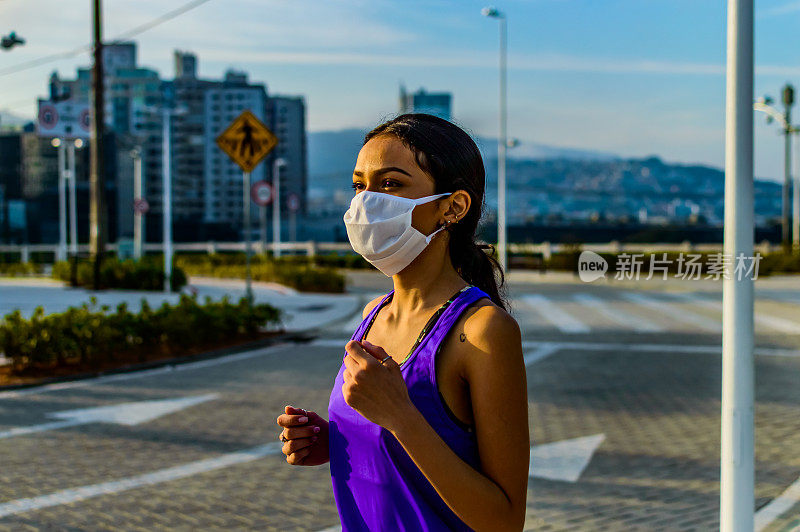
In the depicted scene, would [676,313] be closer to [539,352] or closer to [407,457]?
[539,352]

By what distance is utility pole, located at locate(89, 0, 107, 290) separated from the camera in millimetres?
22516

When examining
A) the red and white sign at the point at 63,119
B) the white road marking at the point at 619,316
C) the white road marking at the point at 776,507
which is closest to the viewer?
the white road marking at the point at 776,507

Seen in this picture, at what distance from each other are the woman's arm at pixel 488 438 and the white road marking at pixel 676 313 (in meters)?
15.3

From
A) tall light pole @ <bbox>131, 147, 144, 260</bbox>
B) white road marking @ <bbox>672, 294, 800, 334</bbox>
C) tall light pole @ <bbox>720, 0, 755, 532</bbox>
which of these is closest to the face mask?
tall light pole @ <bbox>720, 0, 755, 532</bbox>

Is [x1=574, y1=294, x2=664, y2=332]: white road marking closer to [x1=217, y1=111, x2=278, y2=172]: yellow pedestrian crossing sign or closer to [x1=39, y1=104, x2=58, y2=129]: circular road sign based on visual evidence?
[x1=217, y1=111, x2=278, y2=172]: yellow pedestrian crossing sign

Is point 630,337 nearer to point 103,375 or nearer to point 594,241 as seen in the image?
point 103,375

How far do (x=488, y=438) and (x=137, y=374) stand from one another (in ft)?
33.6

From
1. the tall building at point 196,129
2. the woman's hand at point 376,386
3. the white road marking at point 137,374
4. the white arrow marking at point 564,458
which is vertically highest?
the tall building at point 196,129

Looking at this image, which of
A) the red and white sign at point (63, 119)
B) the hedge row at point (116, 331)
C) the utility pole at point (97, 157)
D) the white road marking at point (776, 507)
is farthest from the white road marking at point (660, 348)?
the red and white sign at point (63, 119)

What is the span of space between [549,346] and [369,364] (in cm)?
1237

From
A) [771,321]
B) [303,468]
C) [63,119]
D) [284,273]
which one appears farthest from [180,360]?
[63,119]

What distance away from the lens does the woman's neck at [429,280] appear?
200cm

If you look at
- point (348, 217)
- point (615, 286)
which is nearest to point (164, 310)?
point (348, 217)

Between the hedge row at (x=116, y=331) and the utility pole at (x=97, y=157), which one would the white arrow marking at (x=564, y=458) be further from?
the utility pole at (x=97, y=157)
